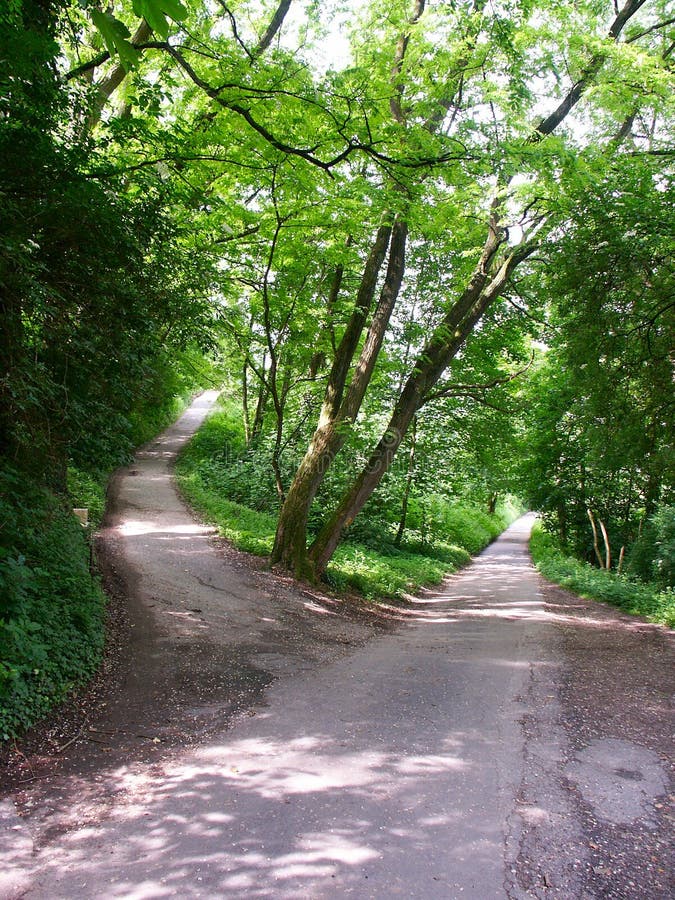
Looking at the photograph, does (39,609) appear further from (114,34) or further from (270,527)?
(270,527)

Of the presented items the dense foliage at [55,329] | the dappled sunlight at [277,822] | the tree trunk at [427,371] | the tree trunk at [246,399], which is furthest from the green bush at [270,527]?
the dappled sunlight at [277,822]

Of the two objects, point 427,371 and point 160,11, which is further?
point 427,371

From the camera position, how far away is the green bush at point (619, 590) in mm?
10773

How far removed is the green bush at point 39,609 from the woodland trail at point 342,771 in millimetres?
413

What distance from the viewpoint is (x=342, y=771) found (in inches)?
152

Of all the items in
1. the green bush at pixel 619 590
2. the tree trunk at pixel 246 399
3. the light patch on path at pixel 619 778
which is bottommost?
the light patch on path at pixel 619 778

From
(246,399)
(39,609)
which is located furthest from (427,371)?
(246,399)

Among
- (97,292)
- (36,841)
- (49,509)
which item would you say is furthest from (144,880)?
(97,292)

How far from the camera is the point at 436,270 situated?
14.8 m

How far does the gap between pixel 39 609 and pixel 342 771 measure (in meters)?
2.95

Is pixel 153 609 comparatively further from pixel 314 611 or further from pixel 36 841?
pixel 36 841

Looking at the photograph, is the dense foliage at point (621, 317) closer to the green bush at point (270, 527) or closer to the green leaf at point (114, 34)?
the green bush at point (270, 527)

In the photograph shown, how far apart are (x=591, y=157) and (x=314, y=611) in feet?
25.8

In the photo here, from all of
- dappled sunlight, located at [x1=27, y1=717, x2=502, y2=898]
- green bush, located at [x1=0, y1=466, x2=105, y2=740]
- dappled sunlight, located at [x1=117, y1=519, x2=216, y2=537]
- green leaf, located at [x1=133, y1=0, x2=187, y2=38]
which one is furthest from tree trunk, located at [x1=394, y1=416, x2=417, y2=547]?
green leaf, located at [x1=133, y1=0, x2=187, y2=38]
